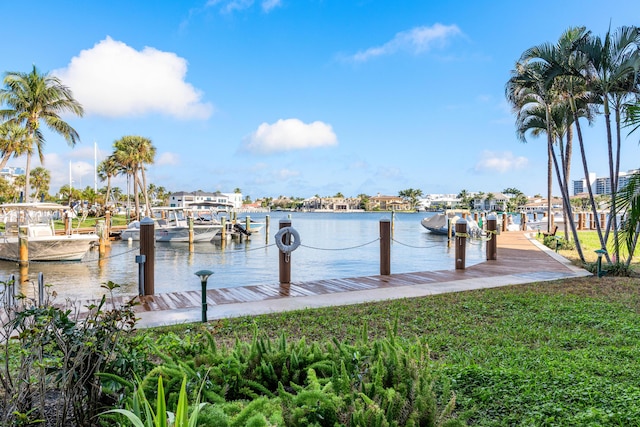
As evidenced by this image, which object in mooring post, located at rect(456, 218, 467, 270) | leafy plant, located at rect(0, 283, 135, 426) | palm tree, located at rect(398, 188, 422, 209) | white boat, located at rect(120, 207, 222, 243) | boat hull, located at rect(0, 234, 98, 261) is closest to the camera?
leafy plant, located at rect(0, 283, 135, 426)

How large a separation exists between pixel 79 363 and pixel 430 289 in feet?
22.5

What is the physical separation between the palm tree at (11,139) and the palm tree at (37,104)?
0.32m

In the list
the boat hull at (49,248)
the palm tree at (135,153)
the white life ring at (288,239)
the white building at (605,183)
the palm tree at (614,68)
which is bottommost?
the boat hull at (49,248)

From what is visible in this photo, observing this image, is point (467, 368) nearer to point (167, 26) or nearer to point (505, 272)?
point (505, 272)

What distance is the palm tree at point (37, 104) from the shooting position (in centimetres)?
2573

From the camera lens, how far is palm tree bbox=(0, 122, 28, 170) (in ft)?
87.2

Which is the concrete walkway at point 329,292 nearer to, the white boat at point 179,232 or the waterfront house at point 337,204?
the white boat at point 179,232

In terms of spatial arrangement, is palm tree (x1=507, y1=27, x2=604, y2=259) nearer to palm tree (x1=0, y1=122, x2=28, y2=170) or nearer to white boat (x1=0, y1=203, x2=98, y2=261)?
white boat (x1=0, y1=203, x2=98, y2=261)

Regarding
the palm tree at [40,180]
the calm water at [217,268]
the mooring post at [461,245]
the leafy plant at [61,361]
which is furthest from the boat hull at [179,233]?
the palm tree at [40,180]

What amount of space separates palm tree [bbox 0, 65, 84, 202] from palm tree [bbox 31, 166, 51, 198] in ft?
140

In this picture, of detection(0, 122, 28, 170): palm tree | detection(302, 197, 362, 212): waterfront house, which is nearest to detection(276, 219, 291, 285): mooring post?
detection(0, 122, 28, 170): palm tree

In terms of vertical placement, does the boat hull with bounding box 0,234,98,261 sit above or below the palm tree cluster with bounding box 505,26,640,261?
below

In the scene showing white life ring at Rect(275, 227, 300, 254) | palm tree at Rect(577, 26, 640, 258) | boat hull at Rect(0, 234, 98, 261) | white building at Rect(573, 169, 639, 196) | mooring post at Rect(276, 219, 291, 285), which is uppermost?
palm tree at Rect(577, 26, 640, 258)

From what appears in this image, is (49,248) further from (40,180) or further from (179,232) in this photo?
(40,180)
